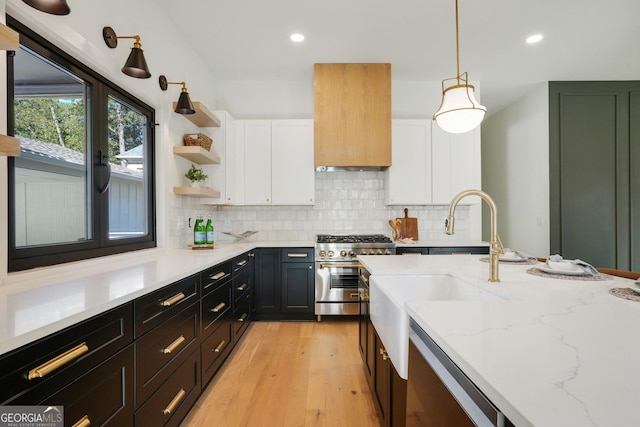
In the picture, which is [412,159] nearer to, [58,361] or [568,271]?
[568,271]

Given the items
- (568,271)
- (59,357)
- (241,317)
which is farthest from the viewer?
(241,317)

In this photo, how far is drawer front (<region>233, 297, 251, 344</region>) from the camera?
2.56m

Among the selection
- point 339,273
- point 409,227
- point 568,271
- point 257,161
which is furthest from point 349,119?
point 568,271

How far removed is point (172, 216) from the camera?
A: 2764mm

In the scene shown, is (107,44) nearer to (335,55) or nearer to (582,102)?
(335,55)

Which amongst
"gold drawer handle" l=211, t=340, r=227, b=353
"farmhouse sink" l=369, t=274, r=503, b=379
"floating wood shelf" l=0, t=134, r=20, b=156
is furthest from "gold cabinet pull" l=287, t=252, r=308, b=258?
"floating wood shelf" l=0, t=134, r=20, b=156

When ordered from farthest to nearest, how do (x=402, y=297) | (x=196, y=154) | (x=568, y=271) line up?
(x=196, y=154)
(x=402, y=297)
(x=568, y=271)

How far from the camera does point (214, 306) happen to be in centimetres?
207

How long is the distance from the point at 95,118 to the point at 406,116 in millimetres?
3303

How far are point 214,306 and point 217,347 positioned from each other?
310mm

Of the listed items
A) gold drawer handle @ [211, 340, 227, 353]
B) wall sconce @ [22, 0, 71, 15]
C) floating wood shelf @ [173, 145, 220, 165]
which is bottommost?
gold drawer handle @ [211, 340, 227, 353]

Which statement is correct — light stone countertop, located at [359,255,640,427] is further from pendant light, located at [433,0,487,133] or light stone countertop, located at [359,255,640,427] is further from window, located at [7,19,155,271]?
window, located at [7,19,155,271]

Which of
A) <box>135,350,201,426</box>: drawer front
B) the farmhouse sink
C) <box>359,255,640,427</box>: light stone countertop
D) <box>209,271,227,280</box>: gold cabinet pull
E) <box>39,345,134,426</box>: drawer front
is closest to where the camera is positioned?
<box>359,255,640,427</box>: light stone countertop

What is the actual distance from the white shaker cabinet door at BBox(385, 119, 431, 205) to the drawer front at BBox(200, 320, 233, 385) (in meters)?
2.32
